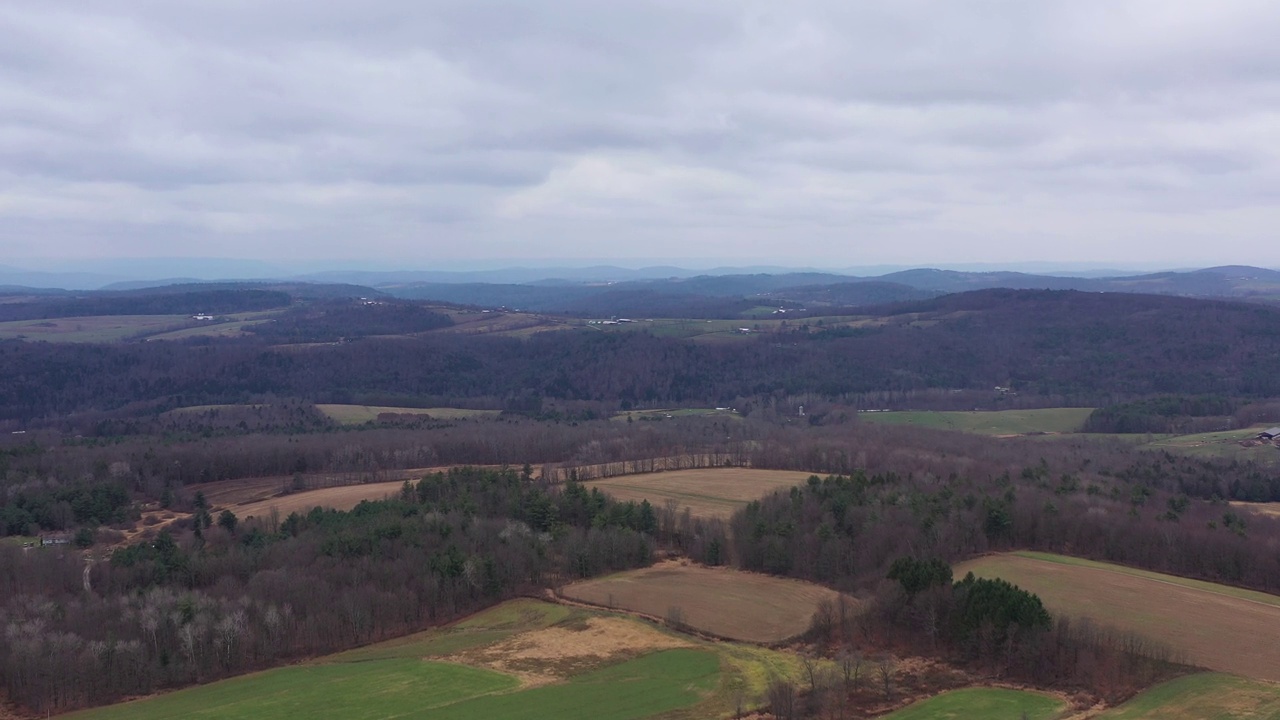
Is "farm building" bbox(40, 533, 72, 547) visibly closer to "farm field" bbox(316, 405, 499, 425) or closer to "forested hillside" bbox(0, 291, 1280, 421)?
"farm field" bbox(316, 405, 499, 425)

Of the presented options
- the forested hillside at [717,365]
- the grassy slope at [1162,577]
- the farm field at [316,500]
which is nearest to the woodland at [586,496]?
the forested hillside at [717,365]

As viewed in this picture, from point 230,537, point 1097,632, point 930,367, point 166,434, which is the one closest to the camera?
point 1097,632

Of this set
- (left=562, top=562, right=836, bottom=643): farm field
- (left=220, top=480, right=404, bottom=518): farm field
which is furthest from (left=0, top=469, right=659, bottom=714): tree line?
(left=220, top=480, right=404, bottom=518): farm field

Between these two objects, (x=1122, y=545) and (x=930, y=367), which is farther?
(x=930, y=367)

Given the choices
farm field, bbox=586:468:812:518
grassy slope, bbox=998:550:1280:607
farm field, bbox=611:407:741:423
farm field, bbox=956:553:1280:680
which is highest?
farm field, bbox=956:553:1280:680

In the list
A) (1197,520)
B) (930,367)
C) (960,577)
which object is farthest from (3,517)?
(930,367)

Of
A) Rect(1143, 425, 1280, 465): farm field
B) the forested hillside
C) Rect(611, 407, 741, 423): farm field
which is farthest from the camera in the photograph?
the forested hillside

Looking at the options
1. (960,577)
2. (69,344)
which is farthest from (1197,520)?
(69,344)

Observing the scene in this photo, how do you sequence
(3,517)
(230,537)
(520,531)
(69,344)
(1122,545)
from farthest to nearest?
(69,344)
(3,517)
(230,537)
(520,531)
(1122,545)

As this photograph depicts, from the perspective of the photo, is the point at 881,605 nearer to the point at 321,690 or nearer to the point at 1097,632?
the point at 1097,632
